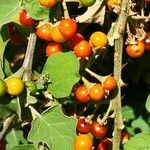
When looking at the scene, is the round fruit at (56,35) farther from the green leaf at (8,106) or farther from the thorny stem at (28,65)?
the green leaf at (8,106)

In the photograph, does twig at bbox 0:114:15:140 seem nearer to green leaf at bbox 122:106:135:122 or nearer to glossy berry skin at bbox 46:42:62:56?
glossy berry skin at bbox 46:42:62:56

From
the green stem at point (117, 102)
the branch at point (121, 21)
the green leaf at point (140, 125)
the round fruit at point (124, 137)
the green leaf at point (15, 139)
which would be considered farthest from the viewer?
the green leaf at point (15, 139)

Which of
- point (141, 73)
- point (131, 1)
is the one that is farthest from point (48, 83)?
point (141, 73)

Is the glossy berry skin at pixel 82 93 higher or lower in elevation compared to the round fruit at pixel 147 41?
lower

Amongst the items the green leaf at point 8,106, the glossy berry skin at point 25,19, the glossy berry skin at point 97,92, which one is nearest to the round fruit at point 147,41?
the glossy berry skin at point 97,92

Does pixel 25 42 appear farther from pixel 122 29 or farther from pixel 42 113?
pixel 122 29

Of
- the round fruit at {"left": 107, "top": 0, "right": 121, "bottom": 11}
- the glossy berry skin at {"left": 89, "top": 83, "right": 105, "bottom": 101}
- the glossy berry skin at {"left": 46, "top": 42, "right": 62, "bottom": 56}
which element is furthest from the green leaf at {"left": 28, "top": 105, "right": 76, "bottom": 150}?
the round fruit at {"left": 107, "top": 0, "right": 121, "bottom": 11}
